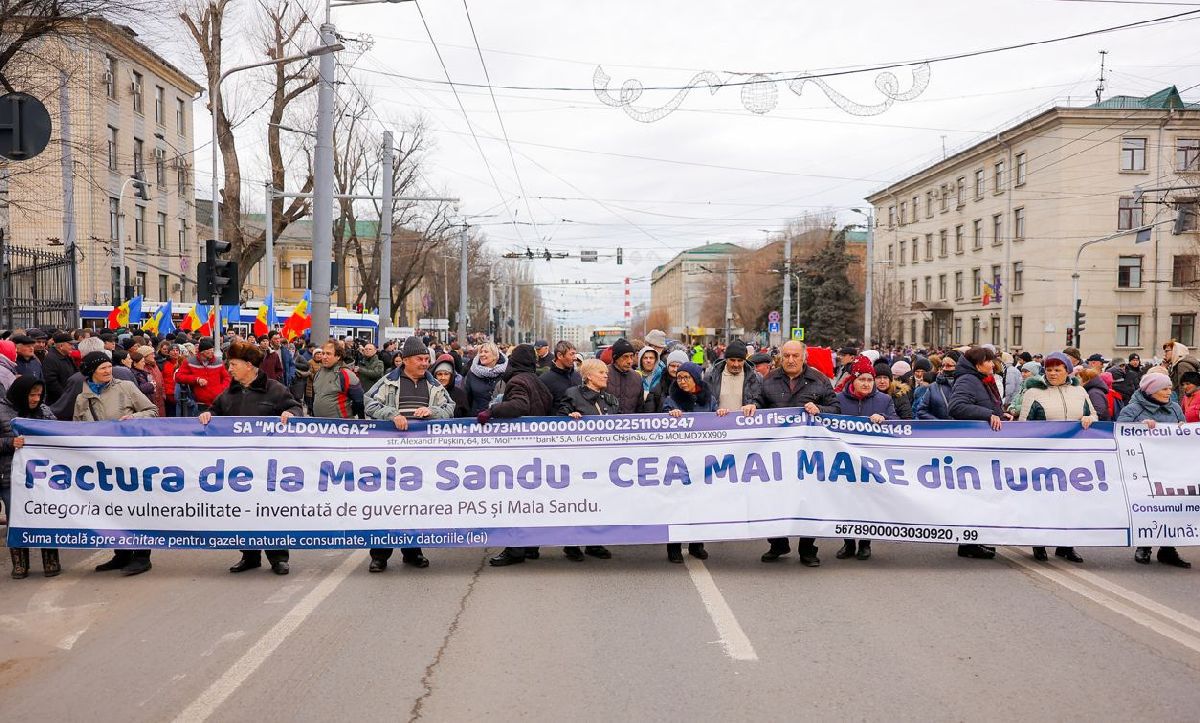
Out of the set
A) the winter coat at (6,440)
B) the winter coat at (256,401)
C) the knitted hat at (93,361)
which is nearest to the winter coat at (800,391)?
the winter coat at (256,401)

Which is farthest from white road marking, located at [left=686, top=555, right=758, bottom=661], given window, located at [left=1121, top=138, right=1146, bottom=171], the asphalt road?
window, located at [left=1121, top=138, right=1146, bottom=171]

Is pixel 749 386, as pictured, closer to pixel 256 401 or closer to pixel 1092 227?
pixel 256 401

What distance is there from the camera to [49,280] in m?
18.8

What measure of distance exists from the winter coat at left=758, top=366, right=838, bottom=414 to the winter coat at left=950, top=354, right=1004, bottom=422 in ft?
3.51

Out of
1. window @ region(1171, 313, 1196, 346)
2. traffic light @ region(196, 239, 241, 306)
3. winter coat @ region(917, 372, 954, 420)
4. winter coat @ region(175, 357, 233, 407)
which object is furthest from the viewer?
window @ region(1171, 313, 1196, 346)

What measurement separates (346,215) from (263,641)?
38947 millimetres

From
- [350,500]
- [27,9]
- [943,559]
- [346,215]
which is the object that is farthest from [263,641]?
[346,215]

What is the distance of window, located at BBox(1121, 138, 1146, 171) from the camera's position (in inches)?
1843

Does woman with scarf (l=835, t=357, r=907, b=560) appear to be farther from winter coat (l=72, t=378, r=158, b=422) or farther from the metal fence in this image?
the metal fence

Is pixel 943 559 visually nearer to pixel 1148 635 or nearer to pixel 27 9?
pixel 1148 635

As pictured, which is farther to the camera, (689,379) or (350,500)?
(689,379)

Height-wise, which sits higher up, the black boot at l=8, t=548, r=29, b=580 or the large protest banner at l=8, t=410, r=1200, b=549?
the large protest banner at l=8, t=410, r=1200, b=549

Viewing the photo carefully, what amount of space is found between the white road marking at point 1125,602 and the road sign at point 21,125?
31.2ft

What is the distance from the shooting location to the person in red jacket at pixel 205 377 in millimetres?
12094
